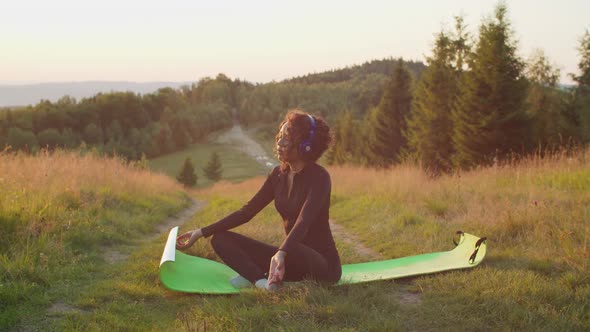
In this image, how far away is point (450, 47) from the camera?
30797 mm

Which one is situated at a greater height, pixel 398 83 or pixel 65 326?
pixel 398 83

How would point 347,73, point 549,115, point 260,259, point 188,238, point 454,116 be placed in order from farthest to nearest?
point 347,73 → point 549,115 → point 454,116 → point 188,238 → point 260,259

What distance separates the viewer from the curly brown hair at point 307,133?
426cm

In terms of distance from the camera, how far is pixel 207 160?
70.6 meters

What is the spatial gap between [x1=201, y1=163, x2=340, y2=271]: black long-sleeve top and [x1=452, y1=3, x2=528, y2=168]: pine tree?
17.2 meters

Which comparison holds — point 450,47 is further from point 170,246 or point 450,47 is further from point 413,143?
point 170,246

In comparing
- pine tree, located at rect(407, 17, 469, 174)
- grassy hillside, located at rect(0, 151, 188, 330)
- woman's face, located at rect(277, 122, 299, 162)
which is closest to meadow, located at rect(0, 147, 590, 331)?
grassy hillside, located at rect(0, 151, 188, 330)

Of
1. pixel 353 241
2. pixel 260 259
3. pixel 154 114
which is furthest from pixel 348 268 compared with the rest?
pixel 154 114

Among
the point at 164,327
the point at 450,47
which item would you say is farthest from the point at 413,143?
the point at 164,327

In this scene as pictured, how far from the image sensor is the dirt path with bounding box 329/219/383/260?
6.30m

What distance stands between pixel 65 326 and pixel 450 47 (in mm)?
30885

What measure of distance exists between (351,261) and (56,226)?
3.61 meters

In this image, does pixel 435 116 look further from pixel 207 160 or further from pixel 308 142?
pixel 207 160

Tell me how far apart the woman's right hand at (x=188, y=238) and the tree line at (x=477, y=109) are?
8.38 meters
